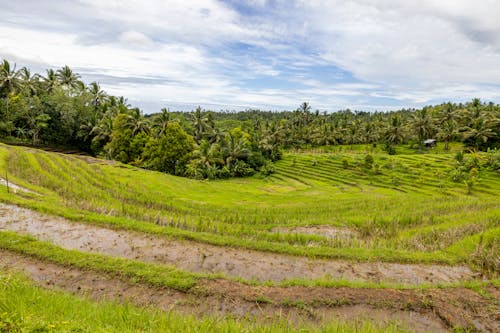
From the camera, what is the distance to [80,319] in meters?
4.21

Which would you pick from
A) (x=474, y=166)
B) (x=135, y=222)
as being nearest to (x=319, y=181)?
(x=474, y=166)

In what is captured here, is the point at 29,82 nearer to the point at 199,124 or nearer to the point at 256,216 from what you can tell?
the point at 199,124

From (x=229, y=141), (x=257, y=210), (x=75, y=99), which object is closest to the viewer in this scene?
(x=257, y=210)

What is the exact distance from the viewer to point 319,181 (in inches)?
1785

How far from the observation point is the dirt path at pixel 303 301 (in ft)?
19.7

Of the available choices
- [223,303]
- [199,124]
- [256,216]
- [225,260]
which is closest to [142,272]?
[223,303]

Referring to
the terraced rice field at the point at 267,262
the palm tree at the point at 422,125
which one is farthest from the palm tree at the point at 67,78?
the palm tree at the point at 422,125

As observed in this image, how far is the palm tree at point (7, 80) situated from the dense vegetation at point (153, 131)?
0.42ft

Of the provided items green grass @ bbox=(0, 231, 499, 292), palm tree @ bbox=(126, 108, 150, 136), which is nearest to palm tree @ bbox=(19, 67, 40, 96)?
palm tree @ bbox=(126, 108, 150, 136)

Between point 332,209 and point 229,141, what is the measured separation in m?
33.4

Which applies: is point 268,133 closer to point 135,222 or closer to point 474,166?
point 474,166

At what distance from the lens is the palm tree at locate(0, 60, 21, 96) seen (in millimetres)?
44594

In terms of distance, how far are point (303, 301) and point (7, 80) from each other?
58.6 m

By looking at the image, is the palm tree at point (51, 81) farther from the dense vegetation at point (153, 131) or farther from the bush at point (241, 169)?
the bush at point (241, 169)
